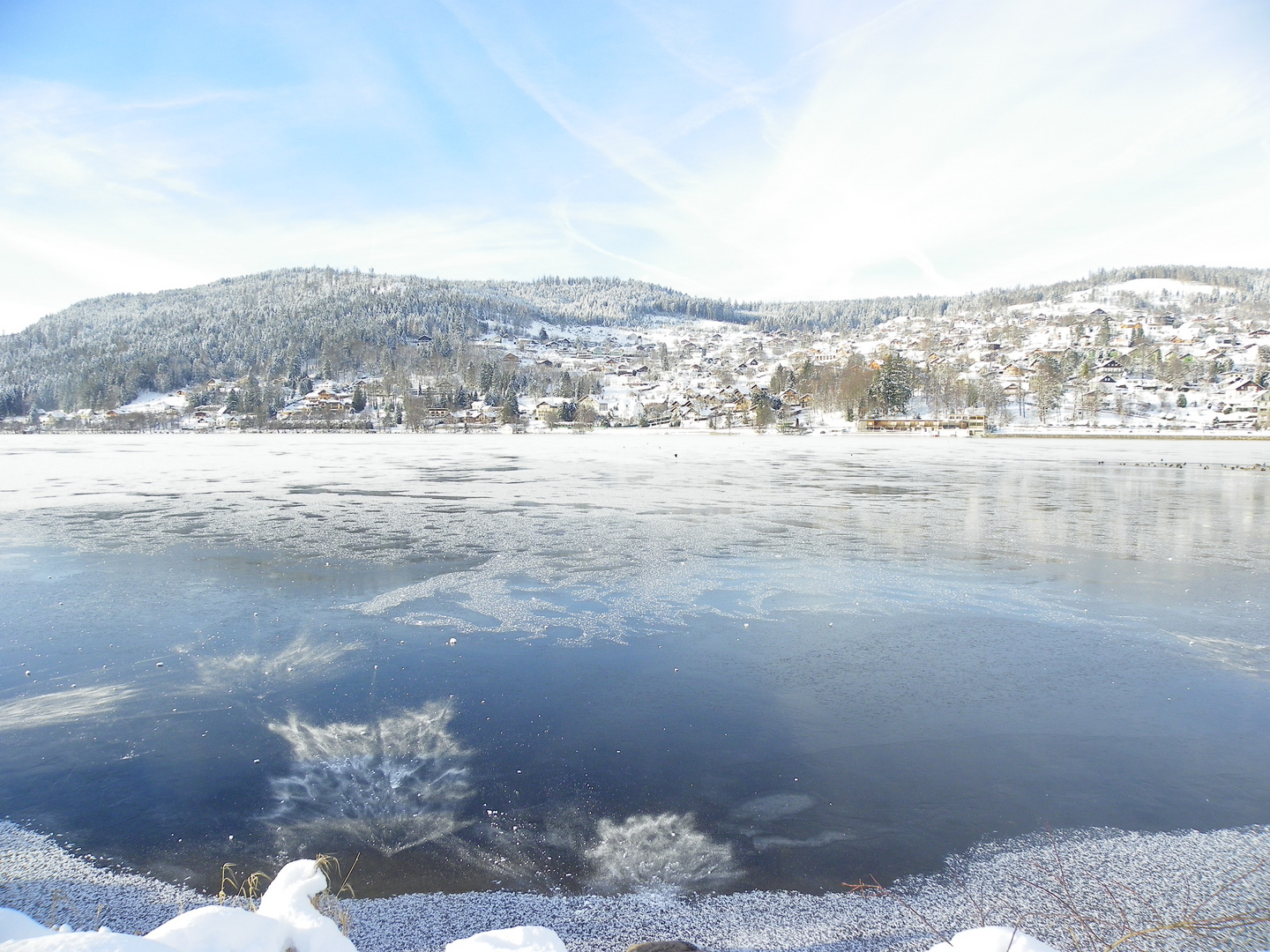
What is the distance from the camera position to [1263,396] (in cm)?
7806

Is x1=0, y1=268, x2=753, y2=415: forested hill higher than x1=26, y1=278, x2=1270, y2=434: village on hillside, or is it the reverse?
x1=0, y1=268, x2=753, y2=415: forested hill

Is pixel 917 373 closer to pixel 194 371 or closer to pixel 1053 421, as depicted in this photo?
pixel 1053 421

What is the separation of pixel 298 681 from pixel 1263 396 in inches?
4164

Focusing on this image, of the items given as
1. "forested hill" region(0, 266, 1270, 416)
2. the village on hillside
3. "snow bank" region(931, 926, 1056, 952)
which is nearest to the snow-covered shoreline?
"snow bank" region(931, 926, 1056, 952)

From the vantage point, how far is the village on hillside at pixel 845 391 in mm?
82250

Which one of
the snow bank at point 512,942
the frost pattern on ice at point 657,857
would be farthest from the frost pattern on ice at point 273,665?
the snow bank at point 512,942

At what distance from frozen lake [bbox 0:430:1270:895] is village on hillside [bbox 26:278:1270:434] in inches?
2762

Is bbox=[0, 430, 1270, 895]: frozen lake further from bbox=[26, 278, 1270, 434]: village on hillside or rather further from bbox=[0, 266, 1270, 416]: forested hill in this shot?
bbox=[0, 266, 1270, 416]: forested hill

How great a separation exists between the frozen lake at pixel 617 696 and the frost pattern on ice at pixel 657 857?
2cm

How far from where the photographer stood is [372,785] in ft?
13.3

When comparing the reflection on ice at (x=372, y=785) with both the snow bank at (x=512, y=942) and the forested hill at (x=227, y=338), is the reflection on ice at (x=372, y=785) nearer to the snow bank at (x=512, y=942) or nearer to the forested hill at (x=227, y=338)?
the snow bank at (x=512, y=942)

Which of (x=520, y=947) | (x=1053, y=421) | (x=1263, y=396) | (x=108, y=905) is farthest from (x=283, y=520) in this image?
(x=1263, y=396)

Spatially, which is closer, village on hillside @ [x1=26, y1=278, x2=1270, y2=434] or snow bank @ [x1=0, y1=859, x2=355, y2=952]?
snow bank @ [x1=0, y1=859, x2=355, y2=952]

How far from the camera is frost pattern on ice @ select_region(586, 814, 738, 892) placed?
3.23 metres
